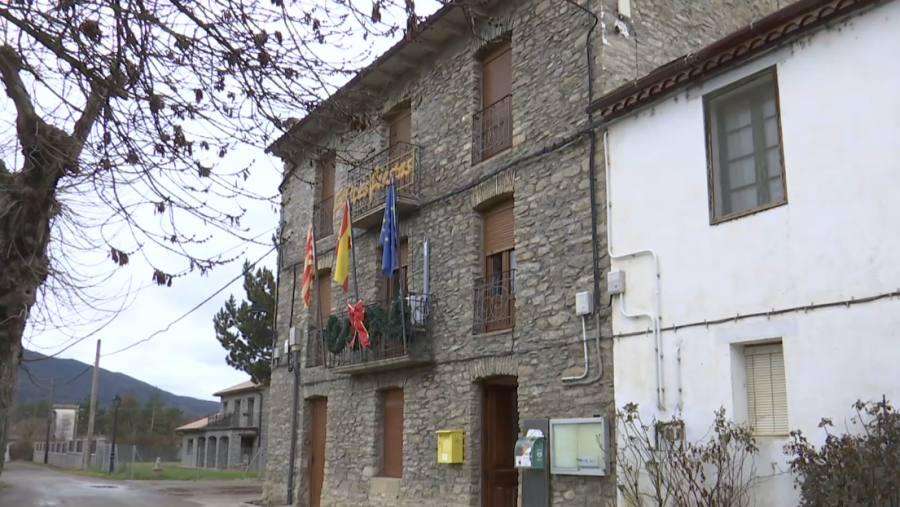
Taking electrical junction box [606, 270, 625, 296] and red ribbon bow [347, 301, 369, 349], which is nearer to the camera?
electrical junction box [606, 270, 625, 296]

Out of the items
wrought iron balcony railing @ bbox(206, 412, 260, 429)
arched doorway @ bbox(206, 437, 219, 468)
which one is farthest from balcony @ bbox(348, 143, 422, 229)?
arched doorway @ bbox(206, 437, 219, 468)

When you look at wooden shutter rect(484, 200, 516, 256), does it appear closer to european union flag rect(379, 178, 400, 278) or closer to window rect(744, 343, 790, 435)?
european union flag rect(379, 178, 400, 278)

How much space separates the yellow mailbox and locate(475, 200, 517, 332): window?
160 cm

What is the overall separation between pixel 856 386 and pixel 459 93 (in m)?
8.16

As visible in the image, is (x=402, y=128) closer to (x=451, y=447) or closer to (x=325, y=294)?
(x=325, y=294)

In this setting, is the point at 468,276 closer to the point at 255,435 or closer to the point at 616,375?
the point at 616,375

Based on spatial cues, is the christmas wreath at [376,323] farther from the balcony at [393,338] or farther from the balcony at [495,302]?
the balcony at [495,302]

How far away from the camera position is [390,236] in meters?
13.4

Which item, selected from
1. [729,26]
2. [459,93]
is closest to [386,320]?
[459,93]

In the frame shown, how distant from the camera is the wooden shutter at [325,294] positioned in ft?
55.9

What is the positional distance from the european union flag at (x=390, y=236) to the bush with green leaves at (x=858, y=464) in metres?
7.29

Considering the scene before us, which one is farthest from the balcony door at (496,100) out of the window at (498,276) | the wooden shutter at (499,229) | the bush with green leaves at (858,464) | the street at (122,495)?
the street at (122,495)

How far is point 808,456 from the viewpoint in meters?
7.17

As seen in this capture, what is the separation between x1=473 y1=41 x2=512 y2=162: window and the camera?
12.6m
